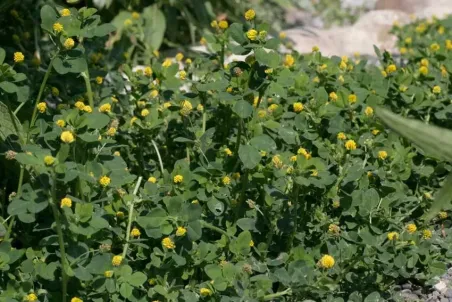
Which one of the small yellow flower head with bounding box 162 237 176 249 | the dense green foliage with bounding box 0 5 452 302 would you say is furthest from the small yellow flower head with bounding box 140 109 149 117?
the small yellow flower head with bounding box 162 237 176 249

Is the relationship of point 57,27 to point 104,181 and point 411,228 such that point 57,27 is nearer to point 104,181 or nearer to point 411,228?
point 104,181

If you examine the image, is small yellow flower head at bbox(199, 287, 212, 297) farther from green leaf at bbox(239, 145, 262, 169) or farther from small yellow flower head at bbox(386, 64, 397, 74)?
small yellow flower head at bbox(386, 64, 397, 74)

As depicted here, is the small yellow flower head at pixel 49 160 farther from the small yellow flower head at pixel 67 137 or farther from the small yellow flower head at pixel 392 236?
the small yellow flower head at pixel 392 236

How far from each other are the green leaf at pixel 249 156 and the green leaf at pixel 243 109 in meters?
0.12

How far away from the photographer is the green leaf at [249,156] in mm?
2717

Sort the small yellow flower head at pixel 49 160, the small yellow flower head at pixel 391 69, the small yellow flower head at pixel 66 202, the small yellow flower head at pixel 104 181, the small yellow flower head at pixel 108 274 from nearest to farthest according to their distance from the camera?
the small yellow flower head at pixel 49 160
the small yellow flower head at pixel 66 202
the small yellow flower head at pixel 108 274
the small yellow flower head at pixel 104 181
the small yellow flower head at pixel 391 69

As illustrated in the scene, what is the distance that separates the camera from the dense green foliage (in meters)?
2.55

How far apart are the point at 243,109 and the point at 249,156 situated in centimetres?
15

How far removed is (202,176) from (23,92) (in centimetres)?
66

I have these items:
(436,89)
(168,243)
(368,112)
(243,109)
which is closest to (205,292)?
(168,243)

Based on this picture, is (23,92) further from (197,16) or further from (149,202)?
(197,16)

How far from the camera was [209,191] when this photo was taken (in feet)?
9.34

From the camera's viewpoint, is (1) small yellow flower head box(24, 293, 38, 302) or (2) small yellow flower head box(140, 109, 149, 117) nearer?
(1) small yellow flower head box(24, 293, 38, 302)

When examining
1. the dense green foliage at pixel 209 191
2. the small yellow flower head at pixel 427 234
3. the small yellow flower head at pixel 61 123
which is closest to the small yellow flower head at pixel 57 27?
the dense green foliage at pixel 209 191
